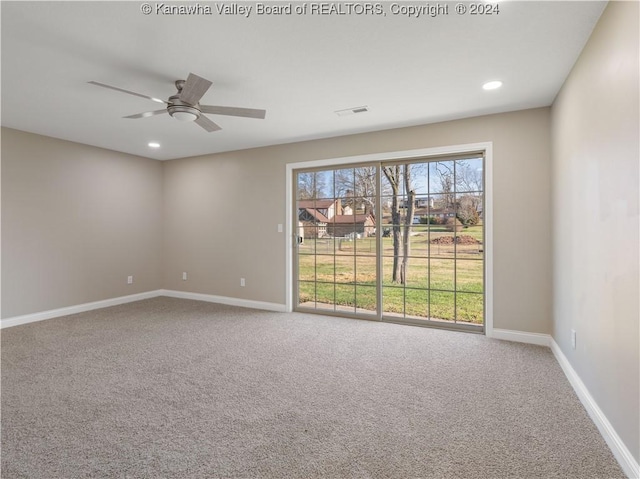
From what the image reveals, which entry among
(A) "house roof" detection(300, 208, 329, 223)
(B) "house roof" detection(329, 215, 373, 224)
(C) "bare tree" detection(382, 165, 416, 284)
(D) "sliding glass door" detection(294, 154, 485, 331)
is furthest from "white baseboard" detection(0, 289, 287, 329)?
(C) "bare tree" detection(382, 165, 416, 284)

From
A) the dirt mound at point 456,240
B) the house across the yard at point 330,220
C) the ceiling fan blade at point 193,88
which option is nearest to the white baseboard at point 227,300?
the house across the yard at point 330,220

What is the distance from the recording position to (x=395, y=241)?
169 inches

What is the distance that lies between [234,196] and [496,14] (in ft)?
13.4

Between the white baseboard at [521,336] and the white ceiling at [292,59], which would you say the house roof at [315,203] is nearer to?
the white ceiling at [292,59]

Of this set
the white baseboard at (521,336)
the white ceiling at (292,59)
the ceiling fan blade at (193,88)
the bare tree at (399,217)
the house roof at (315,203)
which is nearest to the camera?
the white ceiling at (292,59)

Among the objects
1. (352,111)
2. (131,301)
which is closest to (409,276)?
(352,111)

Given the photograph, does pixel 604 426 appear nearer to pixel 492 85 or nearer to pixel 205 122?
pixel 492 85

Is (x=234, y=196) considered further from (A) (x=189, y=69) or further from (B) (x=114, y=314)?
(A) (x=189, y=69)

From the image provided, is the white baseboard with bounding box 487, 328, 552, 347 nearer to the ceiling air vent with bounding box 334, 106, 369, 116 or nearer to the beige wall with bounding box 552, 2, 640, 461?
the beige wall with bounding box 552, 2, 640, 461

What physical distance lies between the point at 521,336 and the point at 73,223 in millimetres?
5867

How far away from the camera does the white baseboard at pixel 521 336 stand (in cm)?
339

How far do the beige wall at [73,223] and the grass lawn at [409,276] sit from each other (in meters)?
2.89

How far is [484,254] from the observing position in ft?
12.1

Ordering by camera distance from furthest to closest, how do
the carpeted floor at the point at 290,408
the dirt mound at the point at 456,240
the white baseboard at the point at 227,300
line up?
the white baseboard at the point at 227,300
the dirt mound at the point at 456,240
the carpeted floor at the point at 290,408
